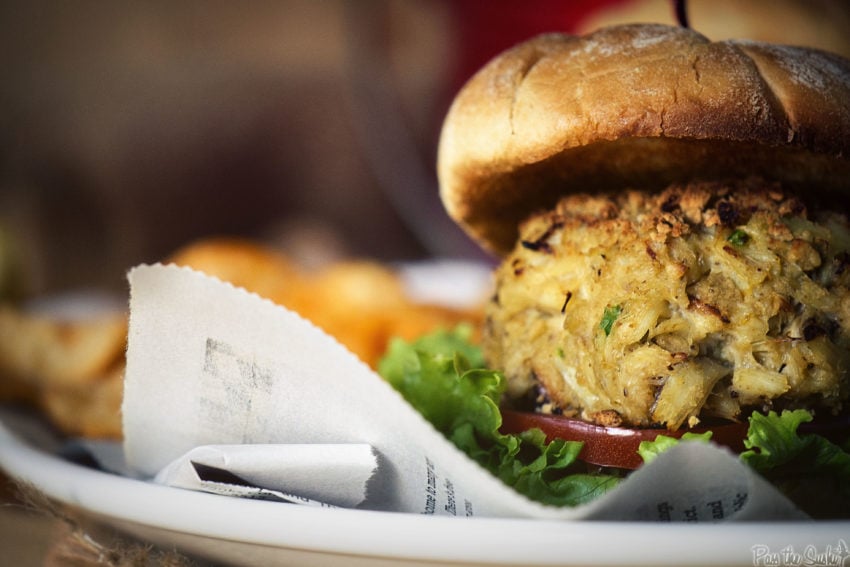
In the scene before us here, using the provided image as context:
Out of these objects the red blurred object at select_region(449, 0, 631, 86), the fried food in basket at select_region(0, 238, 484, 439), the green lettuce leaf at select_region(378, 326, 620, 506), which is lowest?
the fried food in basket at select_region(0, 238, 484, 439)

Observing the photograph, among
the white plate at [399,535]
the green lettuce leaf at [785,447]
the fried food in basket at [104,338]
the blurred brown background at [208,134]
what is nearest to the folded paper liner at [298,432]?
the white plate at [399,535]

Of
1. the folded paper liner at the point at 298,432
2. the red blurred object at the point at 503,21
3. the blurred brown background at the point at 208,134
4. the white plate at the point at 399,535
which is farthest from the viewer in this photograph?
the blurred brown background at the point at 208,134

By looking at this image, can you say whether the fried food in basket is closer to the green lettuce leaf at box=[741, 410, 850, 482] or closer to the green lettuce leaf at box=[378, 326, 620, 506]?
the green lettuce leaf at box=[378, 326, 620, 506]

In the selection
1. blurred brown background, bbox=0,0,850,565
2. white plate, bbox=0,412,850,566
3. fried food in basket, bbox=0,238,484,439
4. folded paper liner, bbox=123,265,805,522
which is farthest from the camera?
blurred brown background, bbox=0,0,850,565

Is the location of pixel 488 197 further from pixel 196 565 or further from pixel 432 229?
pixel 432 229

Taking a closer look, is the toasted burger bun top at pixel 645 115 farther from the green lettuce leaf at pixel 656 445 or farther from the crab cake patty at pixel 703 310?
the green lettuce leaf at pixel 656 445

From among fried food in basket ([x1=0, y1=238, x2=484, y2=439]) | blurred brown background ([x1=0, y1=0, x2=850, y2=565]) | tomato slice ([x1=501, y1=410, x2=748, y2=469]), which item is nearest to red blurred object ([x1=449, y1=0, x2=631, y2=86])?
blurred brown background ([x1=0, y1=0, x2=850, y2=565])

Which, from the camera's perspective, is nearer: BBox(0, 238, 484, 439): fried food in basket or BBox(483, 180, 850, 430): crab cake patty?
BBox(483, 180, 850, 430): crab cake patty
